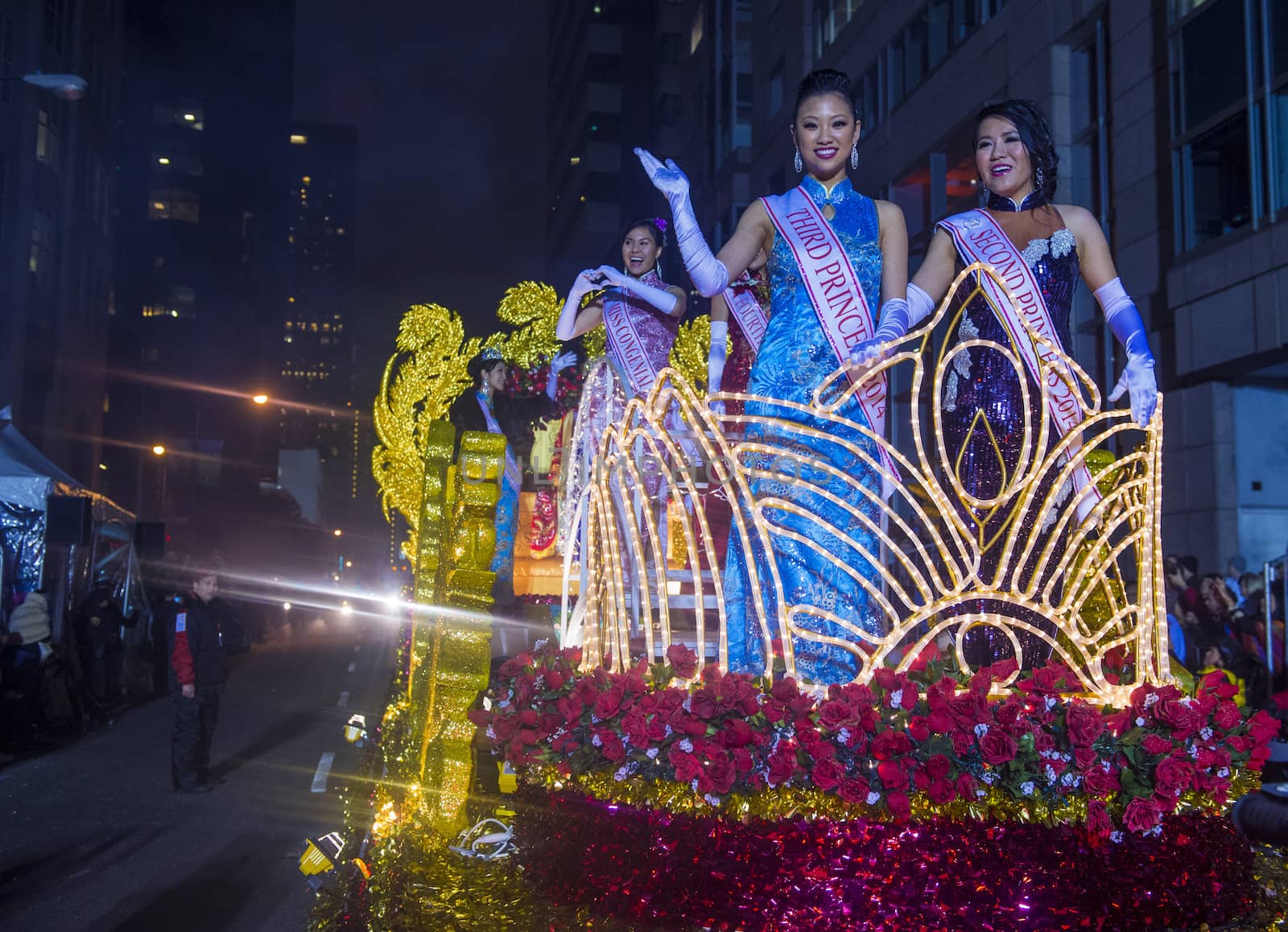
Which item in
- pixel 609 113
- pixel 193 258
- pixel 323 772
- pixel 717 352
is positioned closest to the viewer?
pixel 717 352

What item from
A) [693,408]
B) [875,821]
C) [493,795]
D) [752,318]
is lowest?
[493,795]

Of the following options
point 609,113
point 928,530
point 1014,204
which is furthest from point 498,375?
point 609,113

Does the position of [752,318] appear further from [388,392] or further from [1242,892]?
[388,392]

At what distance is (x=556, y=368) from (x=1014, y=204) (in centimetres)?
577

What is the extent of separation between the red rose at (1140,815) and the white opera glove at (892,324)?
1.63 meters

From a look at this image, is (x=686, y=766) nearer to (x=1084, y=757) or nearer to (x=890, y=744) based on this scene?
(x=890, y=744)

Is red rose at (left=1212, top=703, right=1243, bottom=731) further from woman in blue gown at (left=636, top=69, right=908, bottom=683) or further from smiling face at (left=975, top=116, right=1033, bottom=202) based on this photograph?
smiling face at (left=975, top=116, right=1033, bottom=202)

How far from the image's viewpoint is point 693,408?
3842 mm

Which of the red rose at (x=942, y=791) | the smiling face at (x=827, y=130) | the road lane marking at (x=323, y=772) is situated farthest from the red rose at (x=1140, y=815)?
the road lane marking at (x=323, y=772)

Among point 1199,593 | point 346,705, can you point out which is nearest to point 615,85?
point 346,705

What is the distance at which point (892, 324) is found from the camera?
4375mm

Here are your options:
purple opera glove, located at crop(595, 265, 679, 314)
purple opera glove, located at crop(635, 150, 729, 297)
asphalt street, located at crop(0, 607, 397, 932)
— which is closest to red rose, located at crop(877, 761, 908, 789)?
purple opera glove, located at crop(635, 150, 729, 297)

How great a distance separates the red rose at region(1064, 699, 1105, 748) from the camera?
11.0ft

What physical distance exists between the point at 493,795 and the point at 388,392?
628 cm
